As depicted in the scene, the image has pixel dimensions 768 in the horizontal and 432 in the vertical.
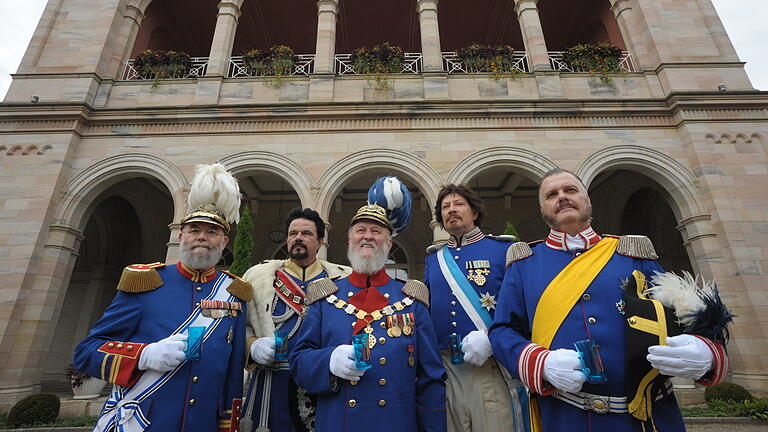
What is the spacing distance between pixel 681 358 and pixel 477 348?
98cm

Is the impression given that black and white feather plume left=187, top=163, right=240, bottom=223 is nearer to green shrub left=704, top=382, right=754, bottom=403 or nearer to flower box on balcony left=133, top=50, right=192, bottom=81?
green shrub left=704, top=382, right=754, bottom=403

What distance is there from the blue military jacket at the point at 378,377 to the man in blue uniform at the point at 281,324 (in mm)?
414

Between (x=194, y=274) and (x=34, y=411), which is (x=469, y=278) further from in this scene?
(x=34, y=411)

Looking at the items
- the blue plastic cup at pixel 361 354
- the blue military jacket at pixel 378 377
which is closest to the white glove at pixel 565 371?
the blue military jacket at pixel 378 377

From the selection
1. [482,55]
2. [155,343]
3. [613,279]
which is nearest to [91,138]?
[155,343]

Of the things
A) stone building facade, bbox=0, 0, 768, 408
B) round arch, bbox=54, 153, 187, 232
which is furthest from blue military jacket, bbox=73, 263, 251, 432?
round arch, bbox=54, 153, 187, 232

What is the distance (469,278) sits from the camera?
2607 mm

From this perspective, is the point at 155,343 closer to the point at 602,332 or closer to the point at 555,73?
the point at 602,332

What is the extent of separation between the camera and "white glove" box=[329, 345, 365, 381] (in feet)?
6.07

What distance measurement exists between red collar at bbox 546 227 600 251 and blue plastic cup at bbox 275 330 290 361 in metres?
1.85

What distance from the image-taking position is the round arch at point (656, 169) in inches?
326

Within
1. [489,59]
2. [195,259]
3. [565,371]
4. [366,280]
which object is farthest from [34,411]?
[489,59]

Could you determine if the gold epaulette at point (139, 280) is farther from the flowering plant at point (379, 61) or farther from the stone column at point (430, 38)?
the stone column at point (430, 38)

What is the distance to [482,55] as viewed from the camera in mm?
9961
